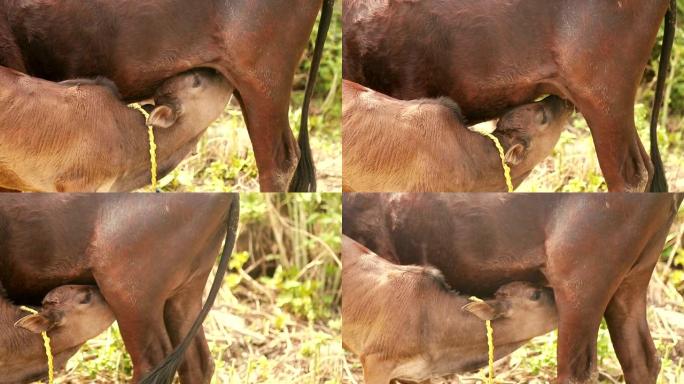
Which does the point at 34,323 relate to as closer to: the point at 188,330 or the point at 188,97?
the point at 188,330

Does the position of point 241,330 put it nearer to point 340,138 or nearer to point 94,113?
point 340,138

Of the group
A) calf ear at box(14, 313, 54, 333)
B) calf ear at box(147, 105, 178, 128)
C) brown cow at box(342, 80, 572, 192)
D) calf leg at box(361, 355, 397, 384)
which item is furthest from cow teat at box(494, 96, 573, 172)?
calf ear at box(14, 313, 54, 333)

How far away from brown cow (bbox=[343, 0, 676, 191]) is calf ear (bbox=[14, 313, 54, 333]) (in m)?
0.65

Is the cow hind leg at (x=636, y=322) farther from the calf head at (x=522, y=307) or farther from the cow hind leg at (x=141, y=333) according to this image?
the cow hind leg at (x=141, y=333)

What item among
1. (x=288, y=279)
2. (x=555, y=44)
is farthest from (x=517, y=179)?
(x=288, y=279)

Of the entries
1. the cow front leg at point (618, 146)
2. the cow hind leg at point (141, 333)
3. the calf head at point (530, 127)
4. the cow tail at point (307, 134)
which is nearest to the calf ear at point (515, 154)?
the calf head at point (530, 127)

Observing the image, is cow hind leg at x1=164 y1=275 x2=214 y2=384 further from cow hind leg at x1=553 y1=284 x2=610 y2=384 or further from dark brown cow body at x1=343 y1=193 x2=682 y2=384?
cow hind leg at x1=553 y1=284 x2=610 y2=384

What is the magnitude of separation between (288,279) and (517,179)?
0.57 metres

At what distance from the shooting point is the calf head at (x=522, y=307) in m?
1.54

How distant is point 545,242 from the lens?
1.52 meters

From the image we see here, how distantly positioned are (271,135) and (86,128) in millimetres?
306

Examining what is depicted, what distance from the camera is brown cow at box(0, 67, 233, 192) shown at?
1.47 m

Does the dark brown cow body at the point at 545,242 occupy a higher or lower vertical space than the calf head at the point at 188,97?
lower

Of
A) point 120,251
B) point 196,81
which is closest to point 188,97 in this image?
point 196,81
